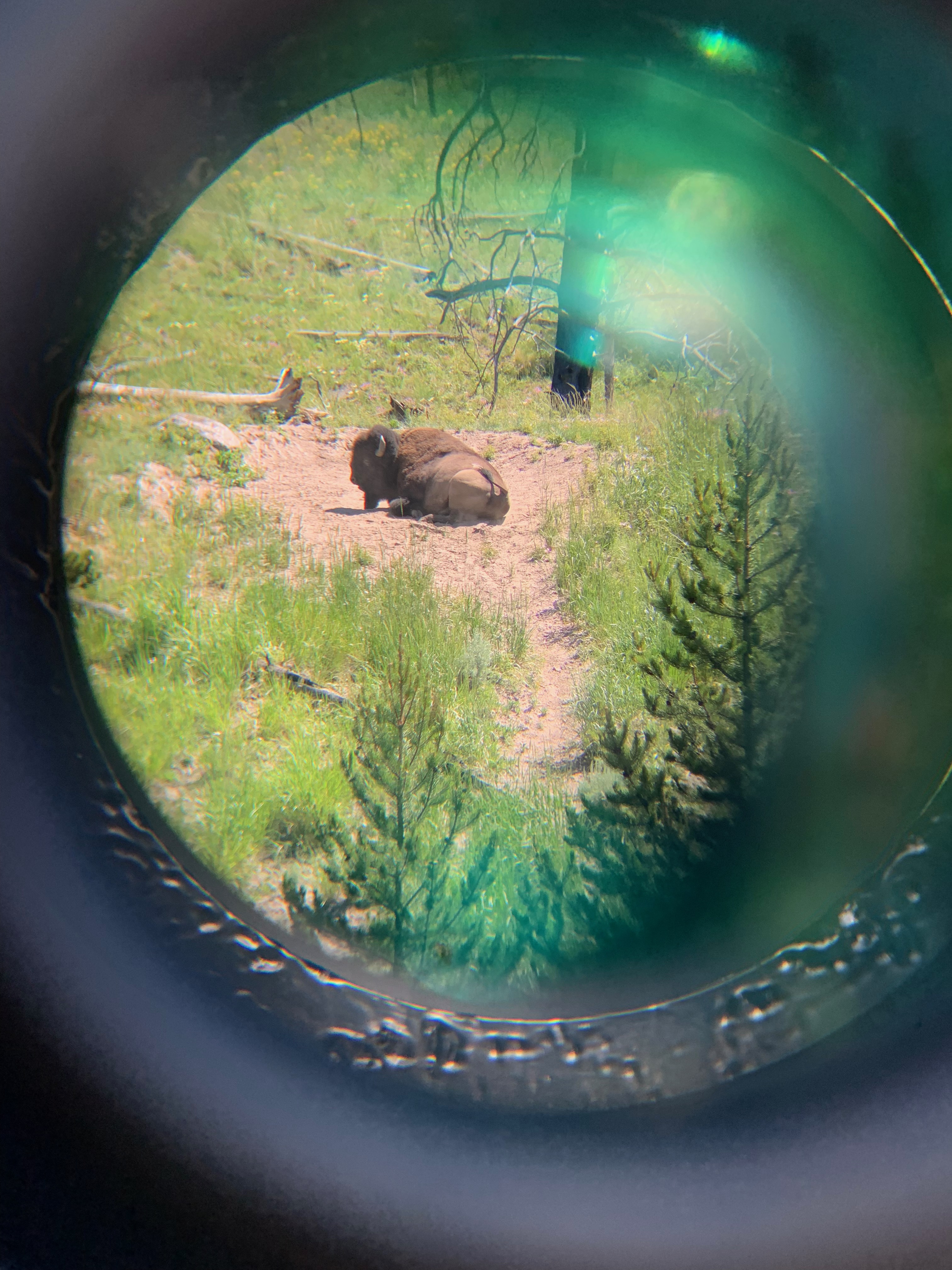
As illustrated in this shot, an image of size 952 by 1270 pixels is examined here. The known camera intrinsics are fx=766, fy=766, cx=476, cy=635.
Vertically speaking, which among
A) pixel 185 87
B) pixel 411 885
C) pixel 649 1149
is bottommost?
pixel 649 1149

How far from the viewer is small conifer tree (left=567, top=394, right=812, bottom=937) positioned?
44.6 inches

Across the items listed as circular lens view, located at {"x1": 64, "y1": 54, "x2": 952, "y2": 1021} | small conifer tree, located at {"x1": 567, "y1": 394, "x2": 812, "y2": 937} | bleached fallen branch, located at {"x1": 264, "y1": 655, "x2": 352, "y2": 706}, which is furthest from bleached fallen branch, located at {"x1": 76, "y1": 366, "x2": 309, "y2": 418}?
small conifer tree, located at {"x1": 567, "y1": 394, "x2": 812, "y2": 937}

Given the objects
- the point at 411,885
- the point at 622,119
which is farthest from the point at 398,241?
the point at 411,885

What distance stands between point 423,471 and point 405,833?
54cm

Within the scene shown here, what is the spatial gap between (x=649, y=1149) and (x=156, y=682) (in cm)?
77

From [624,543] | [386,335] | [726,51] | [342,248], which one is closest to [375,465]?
[386,335]

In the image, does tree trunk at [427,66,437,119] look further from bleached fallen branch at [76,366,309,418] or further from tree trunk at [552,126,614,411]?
bleached fallen branch at [76,366,309,418]

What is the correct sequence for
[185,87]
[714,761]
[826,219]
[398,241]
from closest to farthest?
1. [185,87]
2. [826,219]
3. [398,241]
4. [714,761]

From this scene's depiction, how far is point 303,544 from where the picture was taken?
3.78 feet

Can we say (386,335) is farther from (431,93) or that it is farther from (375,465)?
(431,93)

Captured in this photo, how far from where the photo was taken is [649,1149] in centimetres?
67

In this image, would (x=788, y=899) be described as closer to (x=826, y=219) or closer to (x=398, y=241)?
(x=826, y=219)

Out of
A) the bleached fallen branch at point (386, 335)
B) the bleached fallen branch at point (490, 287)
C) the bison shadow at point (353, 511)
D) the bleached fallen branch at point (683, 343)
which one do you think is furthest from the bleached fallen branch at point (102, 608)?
the bleached fallen branch at point (683, 343)

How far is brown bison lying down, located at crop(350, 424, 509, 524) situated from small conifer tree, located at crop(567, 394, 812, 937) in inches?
13.4
